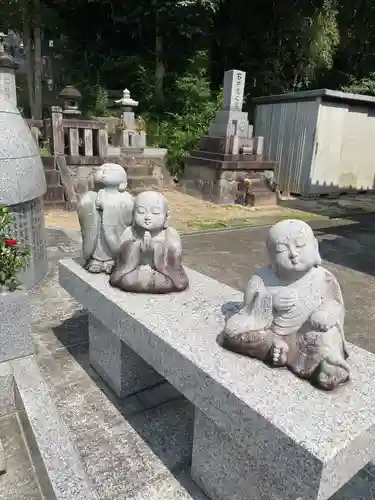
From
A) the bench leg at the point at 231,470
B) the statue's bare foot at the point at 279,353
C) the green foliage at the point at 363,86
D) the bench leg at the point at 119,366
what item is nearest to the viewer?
the bench leg at the point at 231,470

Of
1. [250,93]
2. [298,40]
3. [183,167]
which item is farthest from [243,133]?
[298,40]

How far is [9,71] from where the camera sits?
28.6 feet

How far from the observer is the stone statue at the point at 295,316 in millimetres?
1830

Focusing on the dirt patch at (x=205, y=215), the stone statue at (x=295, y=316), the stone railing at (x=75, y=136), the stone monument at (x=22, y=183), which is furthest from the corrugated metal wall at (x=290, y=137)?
the stone statue at (x=295, y=316)

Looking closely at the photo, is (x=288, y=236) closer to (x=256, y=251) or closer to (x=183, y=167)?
(x=256, y=251)

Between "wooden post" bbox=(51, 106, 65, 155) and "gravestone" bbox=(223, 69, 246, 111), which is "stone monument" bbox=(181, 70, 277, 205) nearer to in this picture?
"gravestone" bbox=(223, 69, 246, 111)

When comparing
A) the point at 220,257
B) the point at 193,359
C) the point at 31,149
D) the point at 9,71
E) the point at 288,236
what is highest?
the point at 9,71

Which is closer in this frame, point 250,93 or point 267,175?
point 267,175

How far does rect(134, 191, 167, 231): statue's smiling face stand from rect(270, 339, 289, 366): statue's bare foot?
1.17 meters

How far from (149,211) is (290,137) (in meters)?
10.8

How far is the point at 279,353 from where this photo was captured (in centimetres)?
191

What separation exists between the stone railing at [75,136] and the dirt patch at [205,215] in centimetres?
189

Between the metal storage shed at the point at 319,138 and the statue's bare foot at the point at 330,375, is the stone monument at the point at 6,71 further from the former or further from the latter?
the statue's bare foot at the point at 330,375

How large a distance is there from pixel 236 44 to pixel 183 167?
7.94 m
